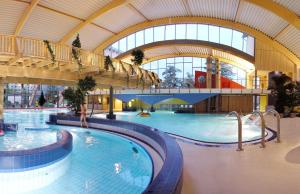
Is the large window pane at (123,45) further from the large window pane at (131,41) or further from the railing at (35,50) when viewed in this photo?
the railing at (35,50)

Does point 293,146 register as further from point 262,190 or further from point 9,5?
point 9,5

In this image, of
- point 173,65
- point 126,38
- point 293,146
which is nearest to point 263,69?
point 173,65

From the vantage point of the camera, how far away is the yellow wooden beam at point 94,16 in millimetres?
20180

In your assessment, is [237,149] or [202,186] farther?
[237,149]

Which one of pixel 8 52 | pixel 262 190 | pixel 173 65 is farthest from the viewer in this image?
pixel 173 65

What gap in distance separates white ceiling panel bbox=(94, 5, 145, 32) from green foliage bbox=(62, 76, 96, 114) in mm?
8851

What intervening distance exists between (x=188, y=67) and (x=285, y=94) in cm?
1781

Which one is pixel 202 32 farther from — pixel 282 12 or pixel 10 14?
pixel 10 14

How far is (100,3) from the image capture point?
20.5 meters

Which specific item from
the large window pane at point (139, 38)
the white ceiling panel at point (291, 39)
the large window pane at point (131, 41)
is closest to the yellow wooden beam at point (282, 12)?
the white ceiling panel at point (291, 39)

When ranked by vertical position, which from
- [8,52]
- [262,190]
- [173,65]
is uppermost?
[173,65]

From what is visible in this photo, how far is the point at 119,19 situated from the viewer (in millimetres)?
24875

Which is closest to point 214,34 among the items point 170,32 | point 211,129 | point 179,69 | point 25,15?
point 170,32

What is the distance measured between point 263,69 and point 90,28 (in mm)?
15600
